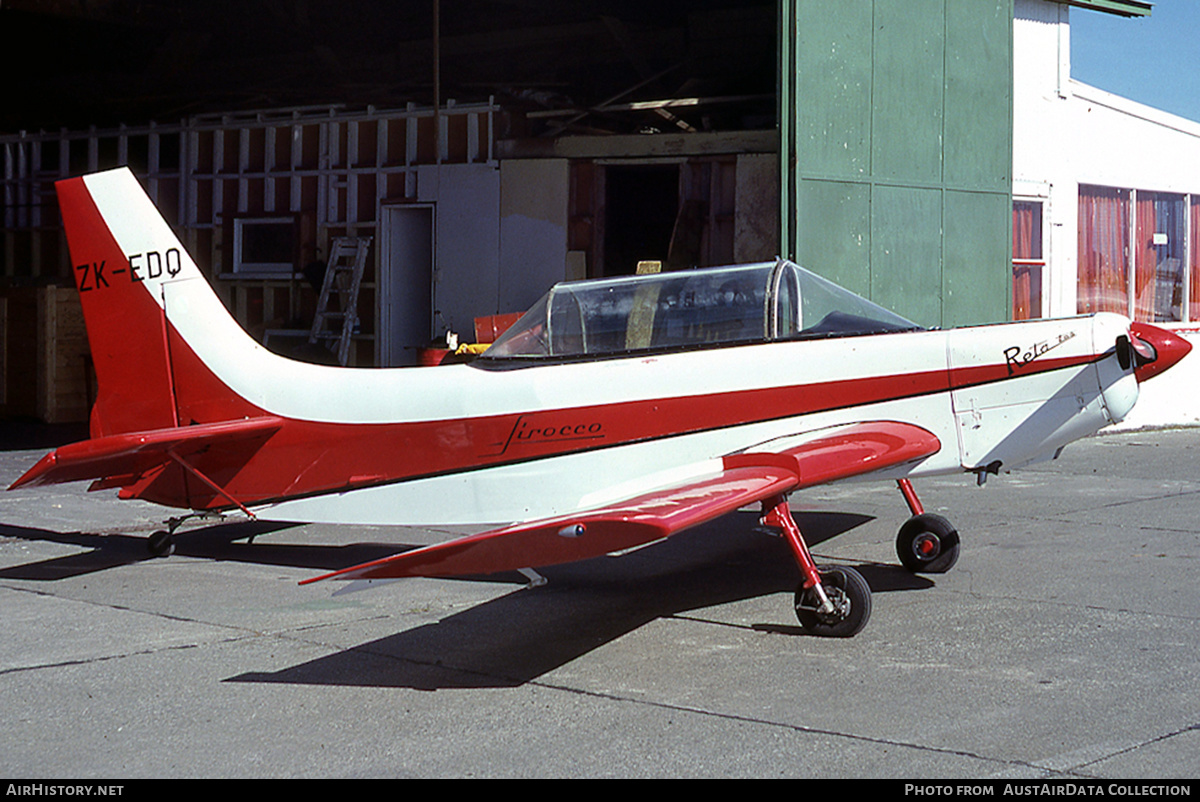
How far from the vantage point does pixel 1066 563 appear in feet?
24.2

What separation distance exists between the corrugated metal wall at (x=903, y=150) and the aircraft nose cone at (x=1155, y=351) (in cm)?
569

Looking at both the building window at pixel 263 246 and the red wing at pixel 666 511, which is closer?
the red wing at pixel 666 511

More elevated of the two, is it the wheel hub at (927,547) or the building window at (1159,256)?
the building window at (1159,256)

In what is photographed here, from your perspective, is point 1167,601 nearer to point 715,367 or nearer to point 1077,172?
point 715,367

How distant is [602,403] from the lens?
6.45 m

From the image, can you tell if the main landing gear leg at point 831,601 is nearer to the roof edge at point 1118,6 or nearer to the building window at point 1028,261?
the building window at point 1028,261

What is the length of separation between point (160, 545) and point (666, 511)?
4.14 meters

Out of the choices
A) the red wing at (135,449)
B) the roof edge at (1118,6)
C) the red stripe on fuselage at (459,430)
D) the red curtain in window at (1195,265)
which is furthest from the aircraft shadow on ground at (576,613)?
the red curtain in window at (1195,265)

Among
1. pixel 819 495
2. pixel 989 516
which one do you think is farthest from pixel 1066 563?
pixel 819 495

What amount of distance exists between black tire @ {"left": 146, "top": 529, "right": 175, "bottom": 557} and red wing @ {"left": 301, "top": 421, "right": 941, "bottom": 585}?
295 centimetres

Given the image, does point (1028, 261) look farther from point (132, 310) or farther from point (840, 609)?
point (132, 310)

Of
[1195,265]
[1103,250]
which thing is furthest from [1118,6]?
[1195,265]

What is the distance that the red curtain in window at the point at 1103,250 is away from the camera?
15930 mm

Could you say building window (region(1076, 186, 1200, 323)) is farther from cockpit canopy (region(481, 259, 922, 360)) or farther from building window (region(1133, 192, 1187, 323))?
cockpit canopy (region(481, 259, 922, 360))
